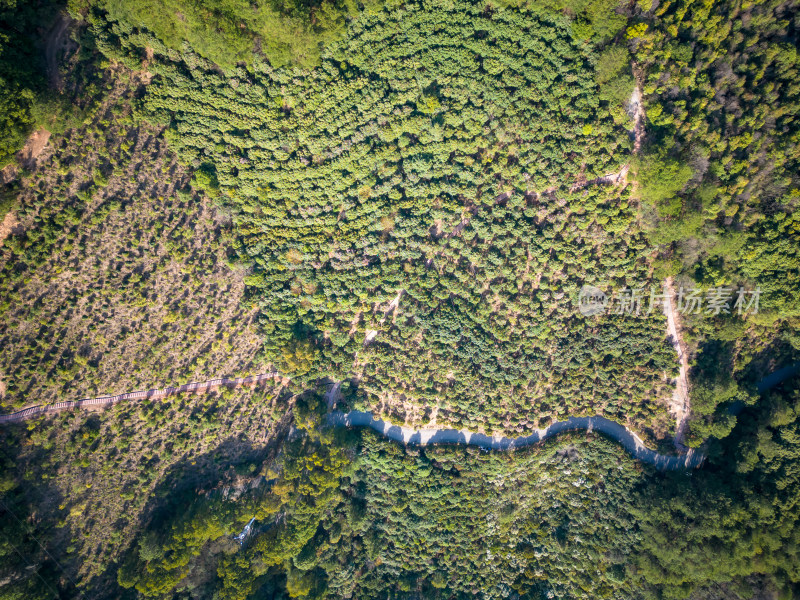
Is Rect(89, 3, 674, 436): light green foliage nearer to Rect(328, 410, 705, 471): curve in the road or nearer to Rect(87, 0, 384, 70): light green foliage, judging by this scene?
Rect(87, 0, 384, 70): light green foliage

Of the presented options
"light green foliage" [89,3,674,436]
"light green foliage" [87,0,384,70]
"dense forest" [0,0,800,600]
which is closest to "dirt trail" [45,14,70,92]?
"dense forest" [0,0,800,600]

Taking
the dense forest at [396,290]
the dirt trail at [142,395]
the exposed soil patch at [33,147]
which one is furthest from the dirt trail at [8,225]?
Answer: the dirt trail at [142,395]

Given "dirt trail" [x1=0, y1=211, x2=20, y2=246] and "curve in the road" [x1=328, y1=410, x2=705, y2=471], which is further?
"curve in the road" [x1=328, y1=410, x2=705, y2=471]

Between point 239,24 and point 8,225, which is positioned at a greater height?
point 239,24

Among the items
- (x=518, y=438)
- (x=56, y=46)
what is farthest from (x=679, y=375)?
(x=56, y=46)

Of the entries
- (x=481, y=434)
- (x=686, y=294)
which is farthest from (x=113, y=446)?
(x=686, y=294)

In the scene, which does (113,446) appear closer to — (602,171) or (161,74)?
(161,74)

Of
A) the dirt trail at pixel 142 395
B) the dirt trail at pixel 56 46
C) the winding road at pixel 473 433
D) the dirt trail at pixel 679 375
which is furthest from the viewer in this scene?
the dirt trail at pixel 679 375

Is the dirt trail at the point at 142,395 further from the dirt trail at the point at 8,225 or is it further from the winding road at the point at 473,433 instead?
the dirt trail at the point at 8,225

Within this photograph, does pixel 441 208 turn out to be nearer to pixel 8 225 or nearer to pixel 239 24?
pixel 239 24
